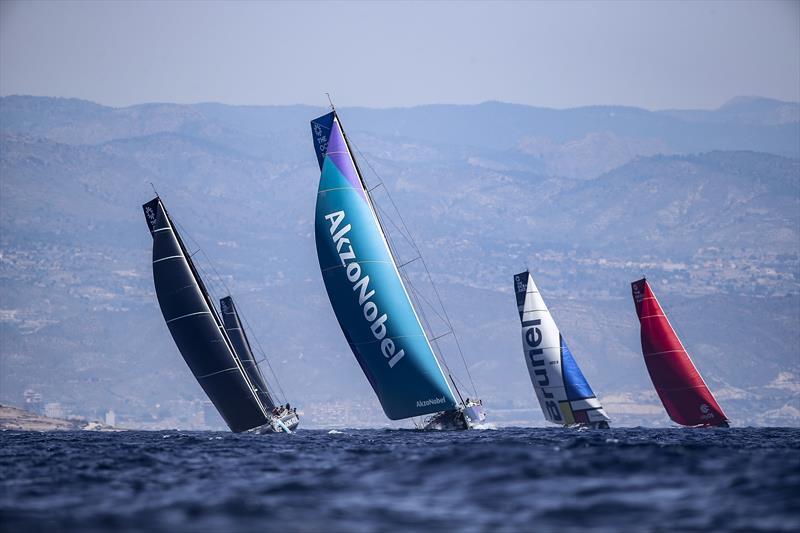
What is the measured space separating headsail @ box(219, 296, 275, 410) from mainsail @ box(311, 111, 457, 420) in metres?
28.9

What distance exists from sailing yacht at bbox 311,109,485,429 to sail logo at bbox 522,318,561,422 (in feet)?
67.4

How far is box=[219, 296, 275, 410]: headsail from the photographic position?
94.4 meters

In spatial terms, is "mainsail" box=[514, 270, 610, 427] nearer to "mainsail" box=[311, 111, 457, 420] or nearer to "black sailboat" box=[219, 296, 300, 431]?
"black sailboat" box=[219, 296, 300, 431]

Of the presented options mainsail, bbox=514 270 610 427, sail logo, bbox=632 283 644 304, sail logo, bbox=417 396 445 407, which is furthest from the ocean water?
sail logo, bbox=632 283 644 304

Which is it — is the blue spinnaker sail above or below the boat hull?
above

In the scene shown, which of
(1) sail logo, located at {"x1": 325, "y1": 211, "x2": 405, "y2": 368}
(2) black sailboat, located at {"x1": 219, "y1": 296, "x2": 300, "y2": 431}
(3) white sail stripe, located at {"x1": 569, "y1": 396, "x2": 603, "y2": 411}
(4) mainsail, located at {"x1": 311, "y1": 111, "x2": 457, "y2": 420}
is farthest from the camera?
(2) black sailboat, located at {"x1": 219, "y1": 296, "x2": 300, "y2": 431}

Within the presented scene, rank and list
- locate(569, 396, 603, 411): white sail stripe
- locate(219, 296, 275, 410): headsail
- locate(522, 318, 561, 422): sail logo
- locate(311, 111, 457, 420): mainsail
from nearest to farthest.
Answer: locate(311, 111, 457, 420): mainsail → locate(569, 396, 603, 411): white sail stripe → locate(522, 318, 561, 422): sail logo → locate(219, 296, 275, 410): headsail

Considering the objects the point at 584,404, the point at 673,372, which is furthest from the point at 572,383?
the point at 673,372

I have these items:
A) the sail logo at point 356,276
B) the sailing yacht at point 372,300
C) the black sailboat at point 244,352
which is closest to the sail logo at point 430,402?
the sailing yacht at point 372,300

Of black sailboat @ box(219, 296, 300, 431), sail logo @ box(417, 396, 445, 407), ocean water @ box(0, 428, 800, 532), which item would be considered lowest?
ocean water @ box(0, 428, 800, 532)

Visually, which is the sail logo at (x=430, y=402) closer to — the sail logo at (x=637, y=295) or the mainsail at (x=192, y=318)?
the mainsail at (x=192, y=318)

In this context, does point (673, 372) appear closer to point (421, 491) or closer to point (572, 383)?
point (572, 383)

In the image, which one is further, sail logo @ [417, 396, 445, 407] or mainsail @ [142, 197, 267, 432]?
mainsail @ [142, 197, 267, 432]

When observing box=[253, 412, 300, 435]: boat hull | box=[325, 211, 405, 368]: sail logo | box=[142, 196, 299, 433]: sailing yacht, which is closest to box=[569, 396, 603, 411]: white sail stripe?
box=[253, 412, 300, 435]: boat hull
